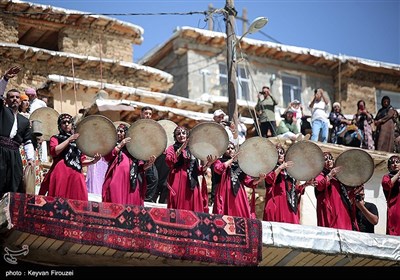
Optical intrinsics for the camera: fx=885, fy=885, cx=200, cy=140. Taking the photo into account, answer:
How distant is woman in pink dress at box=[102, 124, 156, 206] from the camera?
34.1 ft

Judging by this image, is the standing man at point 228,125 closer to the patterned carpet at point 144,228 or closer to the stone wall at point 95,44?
the patterned carpet at point 144,228

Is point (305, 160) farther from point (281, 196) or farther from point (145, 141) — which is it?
point (145, 141)

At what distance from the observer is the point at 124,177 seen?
412 inches

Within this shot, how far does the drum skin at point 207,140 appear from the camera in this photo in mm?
10820

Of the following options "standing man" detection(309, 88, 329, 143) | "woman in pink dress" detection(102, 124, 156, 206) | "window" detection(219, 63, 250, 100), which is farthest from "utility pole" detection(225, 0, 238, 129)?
"window" detection(219, 63, 250, 100)

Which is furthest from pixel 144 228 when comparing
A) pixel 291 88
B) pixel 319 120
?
pixel 291 88

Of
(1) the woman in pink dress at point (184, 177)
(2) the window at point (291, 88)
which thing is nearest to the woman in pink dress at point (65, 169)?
(1) the woman in pink dress at point (184, 177)

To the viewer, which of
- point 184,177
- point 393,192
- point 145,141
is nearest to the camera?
point 145,141

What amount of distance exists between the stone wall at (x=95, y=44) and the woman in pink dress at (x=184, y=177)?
9958mm

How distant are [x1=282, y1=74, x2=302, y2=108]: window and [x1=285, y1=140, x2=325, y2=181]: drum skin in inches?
512

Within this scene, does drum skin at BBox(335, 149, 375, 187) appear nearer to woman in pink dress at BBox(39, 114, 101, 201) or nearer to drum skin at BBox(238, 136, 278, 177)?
drum skin at BBox(238, 136, 278, 177)

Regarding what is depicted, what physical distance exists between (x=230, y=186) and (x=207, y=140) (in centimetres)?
65

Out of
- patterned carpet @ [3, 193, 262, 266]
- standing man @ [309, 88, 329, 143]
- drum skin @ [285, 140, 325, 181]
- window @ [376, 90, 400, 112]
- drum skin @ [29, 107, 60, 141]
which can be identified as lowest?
patterned carpet @ [3, 193, 262, 266]
